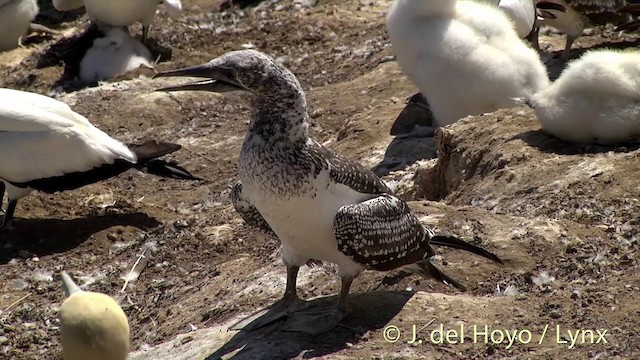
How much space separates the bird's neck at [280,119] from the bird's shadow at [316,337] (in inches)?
34.9

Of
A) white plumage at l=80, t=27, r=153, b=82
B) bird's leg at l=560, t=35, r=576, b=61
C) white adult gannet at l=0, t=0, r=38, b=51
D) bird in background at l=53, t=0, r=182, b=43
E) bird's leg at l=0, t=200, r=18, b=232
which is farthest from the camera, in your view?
white adult gannet at l=0, t=0, r=38, b=51

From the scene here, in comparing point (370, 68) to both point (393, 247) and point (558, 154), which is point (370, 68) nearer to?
point (558, 154)

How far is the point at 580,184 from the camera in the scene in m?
7.17

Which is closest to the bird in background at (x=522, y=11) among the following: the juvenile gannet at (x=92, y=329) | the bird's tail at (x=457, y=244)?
the bird's tail at (x=457, y=244)

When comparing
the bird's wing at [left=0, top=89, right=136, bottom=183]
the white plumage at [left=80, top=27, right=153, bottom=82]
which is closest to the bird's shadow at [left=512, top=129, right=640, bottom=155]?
the bird's wing at [left=0, top=89, right=136, bottom=183]

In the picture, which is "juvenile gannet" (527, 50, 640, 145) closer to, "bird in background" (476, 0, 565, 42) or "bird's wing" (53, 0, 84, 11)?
"bird in background" (476, 0, 565, 42)

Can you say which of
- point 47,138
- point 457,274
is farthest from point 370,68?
point 457,274

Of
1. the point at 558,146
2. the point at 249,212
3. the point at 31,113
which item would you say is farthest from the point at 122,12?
the point at 249,212

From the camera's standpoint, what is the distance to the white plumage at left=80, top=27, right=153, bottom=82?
1296 cm

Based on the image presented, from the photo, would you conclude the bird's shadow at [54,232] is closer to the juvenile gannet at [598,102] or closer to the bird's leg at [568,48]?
the juvenile gannet at [598,102]

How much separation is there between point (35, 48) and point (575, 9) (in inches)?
264

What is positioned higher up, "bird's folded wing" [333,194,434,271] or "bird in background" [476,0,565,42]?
"bird's folded wing" [333,194,434,271]

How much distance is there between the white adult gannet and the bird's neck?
970 centimetres

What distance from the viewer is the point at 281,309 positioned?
5.91 m
